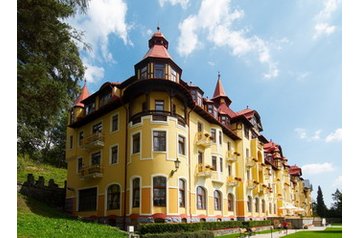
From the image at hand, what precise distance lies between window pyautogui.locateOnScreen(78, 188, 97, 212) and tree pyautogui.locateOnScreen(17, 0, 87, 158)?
1427 cm

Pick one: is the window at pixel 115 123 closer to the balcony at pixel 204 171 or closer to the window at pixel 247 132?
the balcony at pixel 204 171

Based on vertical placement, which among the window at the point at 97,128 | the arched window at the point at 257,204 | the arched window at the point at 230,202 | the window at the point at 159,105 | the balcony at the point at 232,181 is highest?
the window at the point at 159,105

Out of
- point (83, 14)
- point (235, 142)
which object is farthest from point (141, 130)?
point (235, 142)

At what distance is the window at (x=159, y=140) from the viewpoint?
22.6 m

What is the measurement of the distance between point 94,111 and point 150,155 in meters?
7.82

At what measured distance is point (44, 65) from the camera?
428 inches

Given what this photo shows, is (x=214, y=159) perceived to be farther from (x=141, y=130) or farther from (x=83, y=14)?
(x=83, y=14)

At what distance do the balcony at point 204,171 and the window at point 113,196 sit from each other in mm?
6165

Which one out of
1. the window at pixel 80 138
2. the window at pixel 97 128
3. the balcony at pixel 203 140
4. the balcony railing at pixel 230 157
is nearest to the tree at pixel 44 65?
the window at pixel 97 128

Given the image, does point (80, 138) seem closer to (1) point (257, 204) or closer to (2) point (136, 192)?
(2) point (136, 192)

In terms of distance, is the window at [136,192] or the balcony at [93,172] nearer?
the window at [136,192]

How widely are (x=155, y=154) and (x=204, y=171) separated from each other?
5100mm

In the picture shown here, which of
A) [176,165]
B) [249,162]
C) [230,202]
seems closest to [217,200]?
[230,202]
